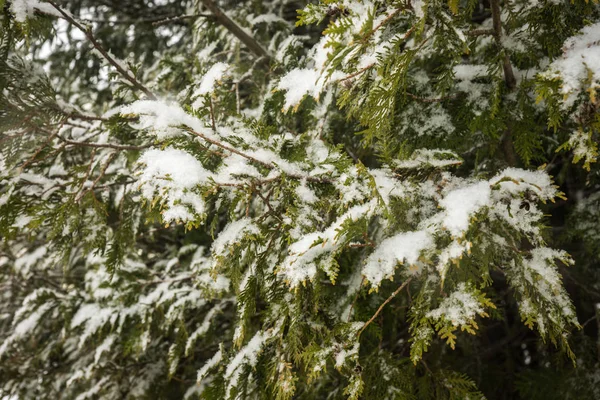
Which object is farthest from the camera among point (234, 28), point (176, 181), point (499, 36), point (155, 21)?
point (155, 21)

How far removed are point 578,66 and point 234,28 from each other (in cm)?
254

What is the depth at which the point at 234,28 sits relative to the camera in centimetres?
304

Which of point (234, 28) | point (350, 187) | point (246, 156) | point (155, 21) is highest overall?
point (155, 21)

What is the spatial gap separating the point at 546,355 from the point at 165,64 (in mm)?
4263

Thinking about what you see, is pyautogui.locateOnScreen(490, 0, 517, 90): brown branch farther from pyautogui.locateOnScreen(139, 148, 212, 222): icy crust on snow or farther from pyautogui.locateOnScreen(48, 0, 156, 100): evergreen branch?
pyautogui.locateOnScreen(48, 0, 156, 100): evergreen branch

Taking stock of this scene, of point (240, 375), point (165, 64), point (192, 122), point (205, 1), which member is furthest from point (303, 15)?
point (165, 64)

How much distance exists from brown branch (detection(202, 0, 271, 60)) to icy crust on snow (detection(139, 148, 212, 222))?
182 centimetres

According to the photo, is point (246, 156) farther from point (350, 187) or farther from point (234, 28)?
point (234, 28)

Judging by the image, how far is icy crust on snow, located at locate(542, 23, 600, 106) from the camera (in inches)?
43.3

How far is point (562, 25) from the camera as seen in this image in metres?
1.64

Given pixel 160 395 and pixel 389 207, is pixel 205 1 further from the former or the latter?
pixel 160 395

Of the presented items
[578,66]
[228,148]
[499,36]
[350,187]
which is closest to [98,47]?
[228,148]

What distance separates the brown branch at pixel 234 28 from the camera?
282 cm

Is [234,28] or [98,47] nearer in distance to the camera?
[98,47]
